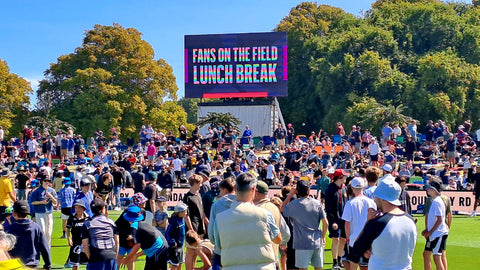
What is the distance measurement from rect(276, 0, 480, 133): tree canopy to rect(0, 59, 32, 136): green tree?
20.6 metres

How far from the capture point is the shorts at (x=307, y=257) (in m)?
10.1

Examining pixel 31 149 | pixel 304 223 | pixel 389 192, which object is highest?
pixel 31 149

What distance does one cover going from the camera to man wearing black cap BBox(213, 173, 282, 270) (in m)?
6.50

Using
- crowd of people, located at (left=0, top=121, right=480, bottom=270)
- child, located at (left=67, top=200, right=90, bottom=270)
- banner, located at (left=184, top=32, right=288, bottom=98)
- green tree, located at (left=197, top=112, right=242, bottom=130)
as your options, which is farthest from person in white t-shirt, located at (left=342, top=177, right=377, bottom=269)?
banner, located at (left=184, top=32, right=288, bottom=98)

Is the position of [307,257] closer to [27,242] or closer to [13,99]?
[27,242]

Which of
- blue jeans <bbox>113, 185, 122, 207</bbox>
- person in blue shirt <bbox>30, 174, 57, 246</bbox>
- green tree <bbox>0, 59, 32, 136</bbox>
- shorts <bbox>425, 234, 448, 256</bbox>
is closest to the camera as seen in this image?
shorts <bbox>425, 234, 448, 256</bbox>

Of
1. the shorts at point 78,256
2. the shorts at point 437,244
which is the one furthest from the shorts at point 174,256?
the shorts at point 437,244

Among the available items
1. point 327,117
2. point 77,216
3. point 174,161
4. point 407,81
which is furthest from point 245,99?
point 77,216

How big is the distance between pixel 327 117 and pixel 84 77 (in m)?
18.5

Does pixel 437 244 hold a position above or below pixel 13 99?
below

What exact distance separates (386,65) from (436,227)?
4088 cm

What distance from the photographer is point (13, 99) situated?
2055 inches

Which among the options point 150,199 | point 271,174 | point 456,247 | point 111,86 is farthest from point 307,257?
point 111,86

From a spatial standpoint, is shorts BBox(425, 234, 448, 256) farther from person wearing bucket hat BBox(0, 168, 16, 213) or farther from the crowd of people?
person wearing bucket hat BBox(0, 168, 16, 213)
